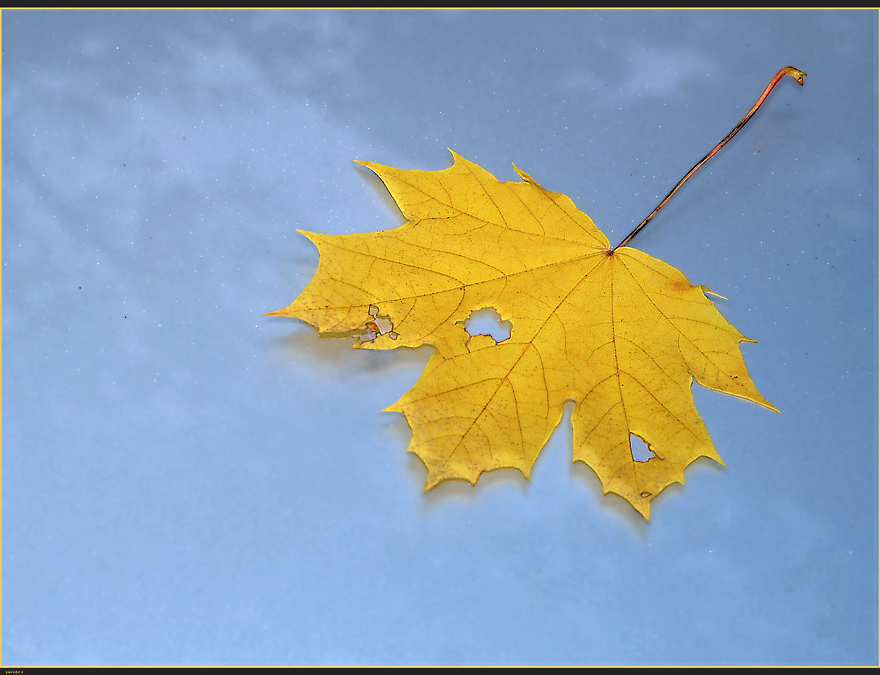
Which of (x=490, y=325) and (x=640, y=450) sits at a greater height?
(x=490, y=325)

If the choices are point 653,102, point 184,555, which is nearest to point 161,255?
point 184,555

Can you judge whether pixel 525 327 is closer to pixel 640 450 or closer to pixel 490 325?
pixel 490 325

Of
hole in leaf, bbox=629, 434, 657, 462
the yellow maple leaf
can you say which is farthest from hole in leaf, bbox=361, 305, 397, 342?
hole in leaf, bbox=629, 434, 657, 462

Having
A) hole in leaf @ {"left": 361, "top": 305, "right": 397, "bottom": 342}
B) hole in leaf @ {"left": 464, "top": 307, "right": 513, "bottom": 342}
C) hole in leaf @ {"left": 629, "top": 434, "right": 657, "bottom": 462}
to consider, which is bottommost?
hole in leaf @ {"left": 629, "top": 434, "right": 657, "bottom": 462}

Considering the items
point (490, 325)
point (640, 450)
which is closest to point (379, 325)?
point (490, 325)

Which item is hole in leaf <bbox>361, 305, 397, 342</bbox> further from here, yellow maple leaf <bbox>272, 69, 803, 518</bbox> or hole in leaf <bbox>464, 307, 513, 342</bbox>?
hole in leaf <bbox>464, 307, 513, 342</bbox>

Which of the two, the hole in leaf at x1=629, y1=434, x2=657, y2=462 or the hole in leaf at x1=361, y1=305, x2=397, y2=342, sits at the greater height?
the hole in leaf at x1=361, y1=305, x2=397, y2=342

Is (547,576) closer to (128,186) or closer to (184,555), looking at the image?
(184,555)
